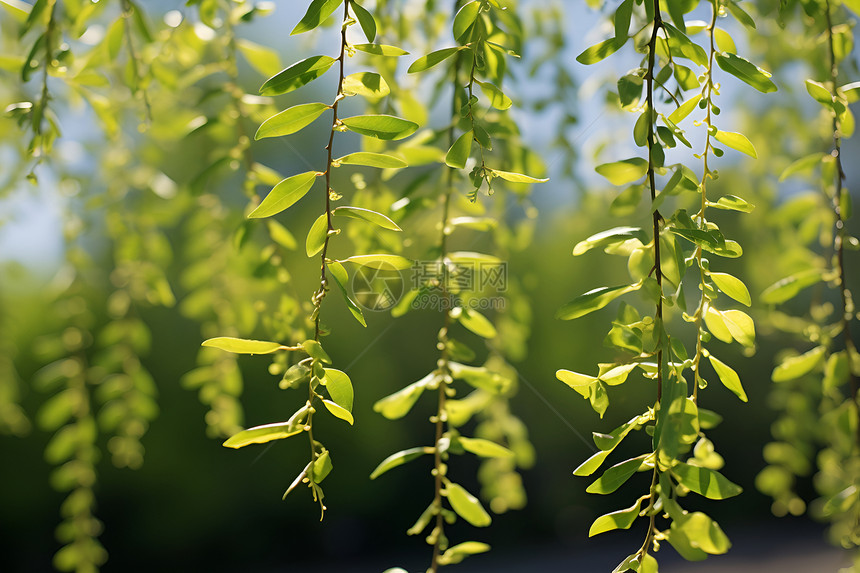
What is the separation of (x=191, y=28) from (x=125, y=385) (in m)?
0.60

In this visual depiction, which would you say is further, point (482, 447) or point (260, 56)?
point (260, 56)

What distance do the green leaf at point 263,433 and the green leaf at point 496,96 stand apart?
0.92 ft

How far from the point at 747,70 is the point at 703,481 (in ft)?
1.04

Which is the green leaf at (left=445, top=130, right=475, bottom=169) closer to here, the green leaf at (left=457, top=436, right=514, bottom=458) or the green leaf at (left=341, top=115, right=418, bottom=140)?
the green leaf at (left=341, top=115, right=418, bottom=140)

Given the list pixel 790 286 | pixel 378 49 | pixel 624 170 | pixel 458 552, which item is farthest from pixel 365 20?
pixel 790 286

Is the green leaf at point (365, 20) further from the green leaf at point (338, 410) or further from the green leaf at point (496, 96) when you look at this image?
the green leaf at point (338, 410)

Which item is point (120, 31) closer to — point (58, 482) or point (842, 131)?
point (58, 482)

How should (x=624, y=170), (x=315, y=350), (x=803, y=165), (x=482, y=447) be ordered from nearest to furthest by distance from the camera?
(x=315, y=350), (x=624, y=170), (x=482, y=447), (x=803, y=165)

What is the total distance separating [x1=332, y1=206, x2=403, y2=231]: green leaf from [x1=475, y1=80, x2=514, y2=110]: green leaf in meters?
0.12

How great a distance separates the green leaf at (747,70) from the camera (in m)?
0.46

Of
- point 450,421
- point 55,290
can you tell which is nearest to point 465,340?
point 55,290

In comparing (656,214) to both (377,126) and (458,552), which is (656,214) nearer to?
(377,126)

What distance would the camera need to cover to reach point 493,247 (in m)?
1.01

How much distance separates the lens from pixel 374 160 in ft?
1.46
